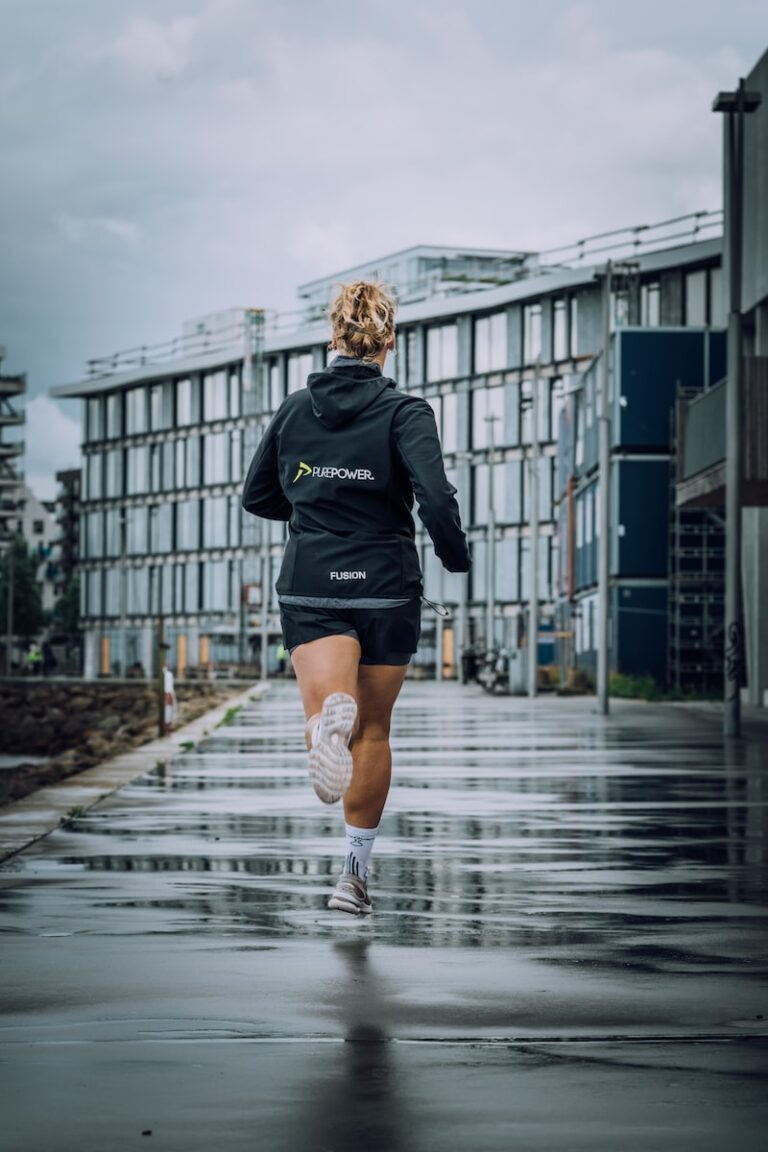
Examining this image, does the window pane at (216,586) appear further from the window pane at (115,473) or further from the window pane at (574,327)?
the window pane at (574,327)

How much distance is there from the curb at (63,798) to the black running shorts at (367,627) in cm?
286

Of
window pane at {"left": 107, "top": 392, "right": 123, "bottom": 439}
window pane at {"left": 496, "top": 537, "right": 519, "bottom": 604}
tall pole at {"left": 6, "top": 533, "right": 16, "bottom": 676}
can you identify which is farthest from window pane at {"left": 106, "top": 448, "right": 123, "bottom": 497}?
window pane at {"left": 496, "top": 537, "right": 519, "bottom": 604}

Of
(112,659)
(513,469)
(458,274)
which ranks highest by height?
(458,274)

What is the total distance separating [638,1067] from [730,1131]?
2.01 feet

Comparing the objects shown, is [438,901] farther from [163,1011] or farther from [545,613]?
[545,613]

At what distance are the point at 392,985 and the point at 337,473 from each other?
1896mm

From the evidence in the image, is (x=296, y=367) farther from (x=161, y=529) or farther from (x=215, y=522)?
(x=161, y=529)

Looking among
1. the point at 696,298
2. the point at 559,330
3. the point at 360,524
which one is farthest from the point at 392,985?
the point at 559,330

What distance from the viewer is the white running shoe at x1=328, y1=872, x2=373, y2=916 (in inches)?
290

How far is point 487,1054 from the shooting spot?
15.6 ft

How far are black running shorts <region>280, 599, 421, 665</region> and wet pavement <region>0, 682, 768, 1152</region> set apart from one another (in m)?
0.91

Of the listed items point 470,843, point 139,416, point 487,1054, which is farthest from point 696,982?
point 139,416

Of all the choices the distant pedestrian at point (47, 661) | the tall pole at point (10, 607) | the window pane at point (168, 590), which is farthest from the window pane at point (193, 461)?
the tall pole at point (10, 607)

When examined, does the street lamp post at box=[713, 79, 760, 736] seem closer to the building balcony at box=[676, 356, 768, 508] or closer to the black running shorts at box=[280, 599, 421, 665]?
the building balcony at box=[676, 356, 768, 508]
